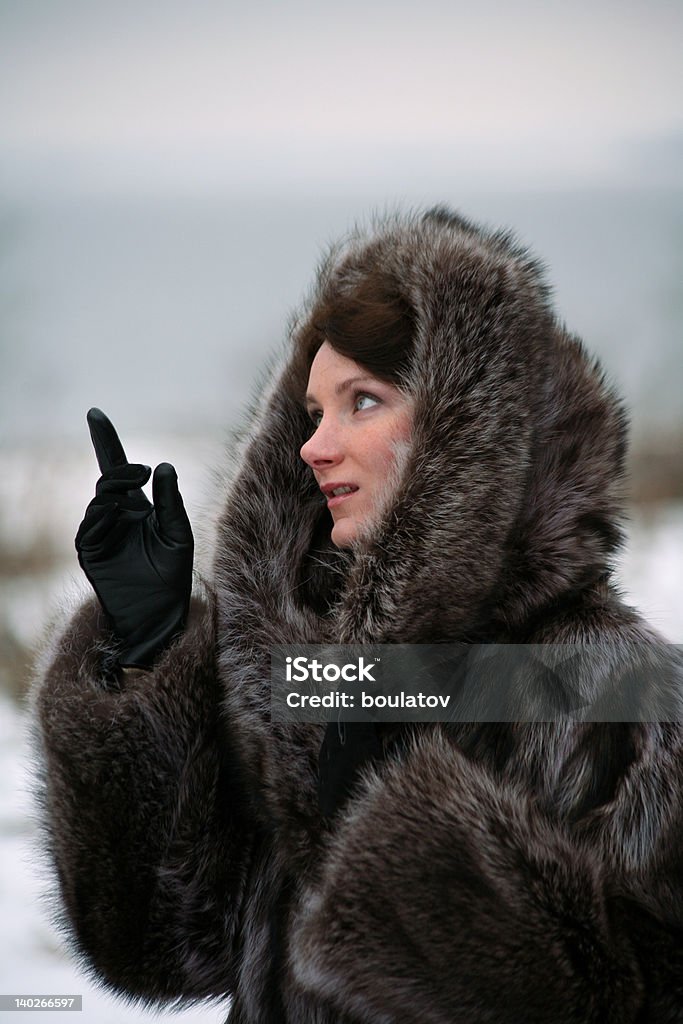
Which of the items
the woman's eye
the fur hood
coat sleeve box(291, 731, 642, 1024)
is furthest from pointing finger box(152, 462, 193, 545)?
coat sleeve box(291, 731, 642, 1024)

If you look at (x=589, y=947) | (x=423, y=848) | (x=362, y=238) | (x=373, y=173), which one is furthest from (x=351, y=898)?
(x=373, y=173)

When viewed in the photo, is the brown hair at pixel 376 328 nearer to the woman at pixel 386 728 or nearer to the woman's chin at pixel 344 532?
the woman at pixel 386 728

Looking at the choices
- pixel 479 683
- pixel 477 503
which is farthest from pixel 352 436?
pixel 479 683

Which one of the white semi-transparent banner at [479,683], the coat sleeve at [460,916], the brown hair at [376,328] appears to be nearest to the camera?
the coat sleeve at [460,916]

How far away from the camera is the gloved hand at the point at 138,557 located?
1.05 m

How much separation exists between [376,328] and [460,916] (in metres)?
0.61

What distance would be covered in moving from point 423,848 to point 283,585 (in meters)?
0.36

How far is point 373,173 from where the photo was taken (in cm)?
122

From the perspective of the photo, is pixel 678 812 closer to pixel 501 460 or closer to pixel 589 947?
pixel 589 947

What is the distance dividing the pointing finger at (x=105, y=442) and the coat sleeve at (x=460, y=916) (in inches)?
18.8

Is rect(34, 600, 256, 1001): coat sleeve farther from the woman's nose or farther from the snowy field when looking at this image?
the woman's nose

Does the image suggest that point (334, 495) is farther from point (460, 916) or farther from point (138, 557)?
point (460, 916)

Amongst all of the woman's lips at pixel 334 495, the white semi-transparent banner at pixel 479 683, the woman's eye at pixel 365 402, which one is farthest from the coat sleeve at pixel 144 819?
the woman's eye at pixel 365 402

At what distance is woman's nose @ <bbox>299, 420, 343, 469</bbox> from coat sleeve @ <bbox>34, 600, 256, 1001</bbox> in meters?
0.25
